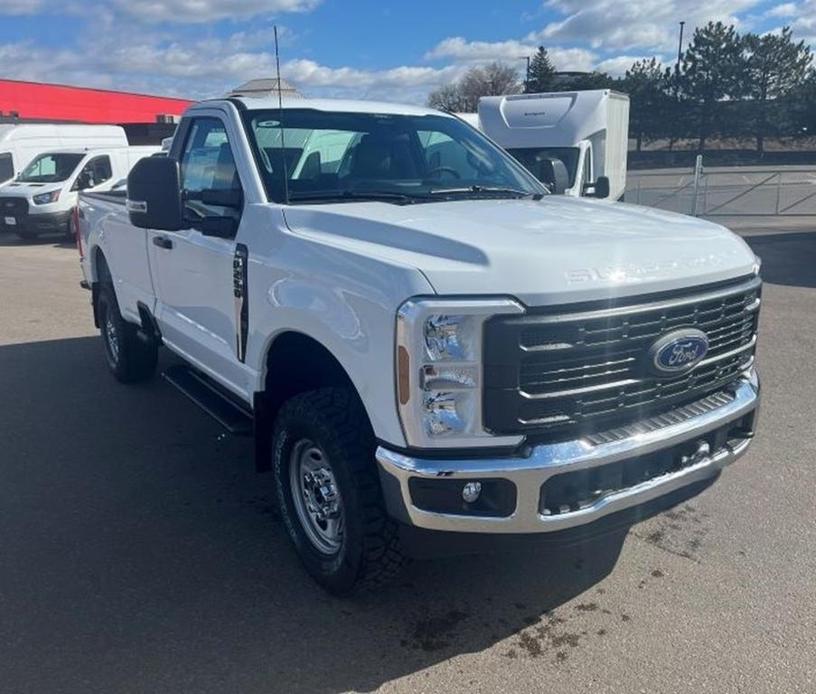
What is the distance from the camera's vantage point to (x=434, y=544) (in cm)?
303

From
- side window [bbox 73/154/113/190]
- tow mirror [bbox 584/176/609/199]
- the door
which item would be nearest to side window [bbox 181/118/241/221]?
the door

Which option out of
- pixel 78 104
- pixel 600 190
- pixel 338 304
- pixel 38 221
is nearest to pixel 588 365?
pixel 338 304

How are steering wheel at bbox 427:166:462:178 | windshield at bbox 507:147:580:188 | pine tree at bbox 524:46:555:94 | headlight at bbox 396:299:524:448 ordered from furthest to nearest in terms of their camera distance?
pine tree at bbox 524:46:555:94, windshield at bbox 507:147:580:188, steering wheel at bbox 427:166:462:178, headlight at bbox 396:299:524:448

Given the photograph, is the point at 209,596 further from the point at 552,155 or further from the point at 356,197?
the point at 552,155

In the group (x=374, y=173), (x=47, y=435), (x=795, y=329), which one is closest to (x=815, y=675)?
(x=374, y=173)

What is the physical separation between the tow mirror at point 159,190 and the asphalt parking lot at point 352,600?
1.58 m

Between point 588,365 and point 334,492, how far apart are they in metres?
1.23

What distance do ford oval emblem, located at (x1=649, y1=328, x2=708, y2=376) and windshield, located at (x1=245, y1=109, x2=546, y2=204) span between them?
149 centimetres

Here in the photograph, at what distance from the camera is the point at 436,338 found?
2783mm

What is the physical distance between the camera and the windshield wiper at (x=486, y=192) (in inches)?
168

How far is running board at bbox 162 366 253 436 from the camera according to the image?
Answer: 420 centimetres

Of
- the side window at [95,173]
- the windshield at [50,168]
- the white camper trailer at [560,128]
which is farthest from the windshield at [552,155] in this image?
the windshield at [50,168]

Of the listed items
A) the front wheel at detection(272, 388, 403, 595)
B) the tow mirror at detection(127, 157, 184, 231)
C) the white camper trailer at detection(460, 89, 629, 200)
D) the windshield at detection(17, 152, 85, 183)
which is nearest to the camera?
the front wheel at detection(272, 388, 403, 595)

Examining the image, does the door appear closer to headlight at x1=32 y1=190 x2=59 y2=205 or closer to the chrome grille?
the chrome grille
